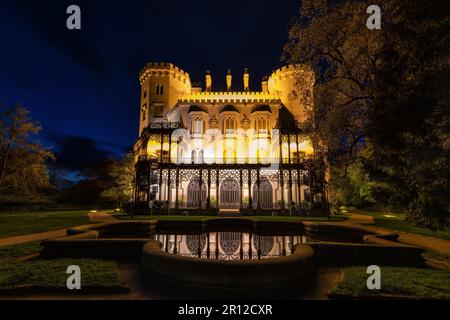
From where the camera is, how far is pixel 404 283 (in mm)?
5227

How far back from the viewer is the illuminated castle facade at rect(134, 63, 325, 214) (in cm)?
2745

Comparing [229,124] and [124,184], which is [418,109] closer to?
[229,124]

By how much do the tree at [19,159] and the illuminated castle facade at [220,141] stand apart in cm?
878

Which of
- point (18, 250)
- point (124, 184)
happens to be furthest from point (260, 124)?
point (18, 250)

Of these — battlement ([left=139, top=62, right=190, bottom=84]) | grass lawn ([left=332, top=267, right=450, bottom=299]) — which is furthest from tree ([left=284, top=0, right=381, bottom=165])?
battlement ([left=139, top=62, right=190, bottom=84])

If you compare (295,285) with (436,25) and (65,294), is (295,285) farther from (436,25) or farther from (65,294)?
(436,25)

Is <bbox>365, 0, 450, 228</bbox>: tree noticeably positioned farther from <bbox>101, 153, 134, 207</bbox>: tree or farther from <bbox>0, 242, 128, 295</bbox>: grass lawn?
<bbox>101, 153, 134, 207</bbox>: tree

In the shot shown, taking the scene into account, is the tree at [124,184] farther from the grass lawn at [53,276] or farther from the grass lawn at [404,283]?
the grass lawn at [404,283]

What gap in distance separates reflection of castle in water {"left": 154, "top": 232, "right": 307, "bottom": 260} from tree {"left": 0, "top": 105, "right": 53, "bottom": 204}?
54.5 feet

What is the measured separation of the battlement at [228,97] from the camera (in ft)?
121

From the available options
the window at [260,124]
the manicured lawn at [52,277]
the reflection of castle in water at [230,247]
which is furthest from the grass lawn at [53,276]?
the window at [260,124]
